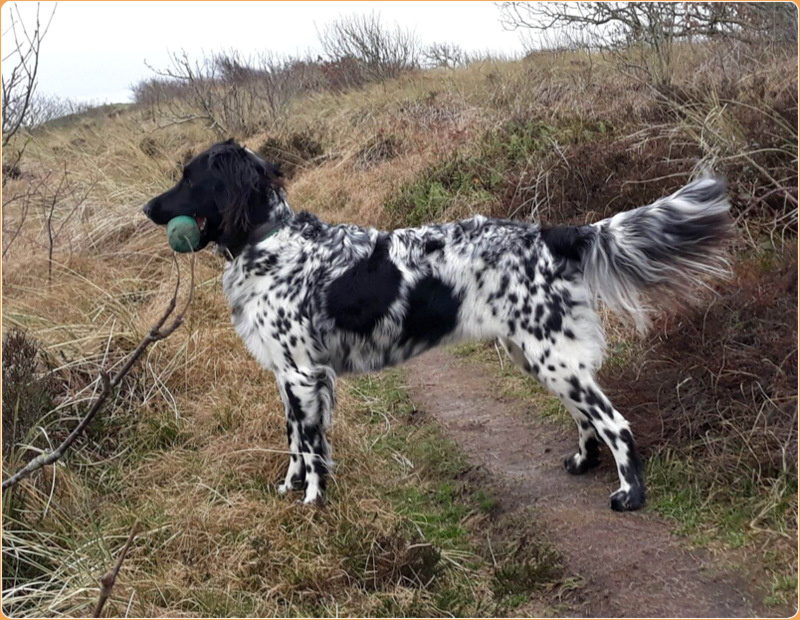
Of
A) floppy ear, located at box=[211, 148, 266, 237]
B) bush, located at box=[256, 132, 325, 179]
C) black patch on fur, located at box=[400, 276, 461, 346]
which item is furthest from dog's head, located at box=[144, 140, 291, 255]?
bush, located at box=[256, 132, 325, 179]

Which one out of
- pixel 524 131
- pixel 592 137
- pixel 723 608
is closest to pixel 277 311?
pixel 723 608

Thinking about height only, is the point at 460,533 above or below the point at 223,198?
below

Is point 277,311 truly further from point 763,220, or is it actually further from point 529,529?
point 763,220

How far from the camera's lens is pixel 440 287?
3928 mm

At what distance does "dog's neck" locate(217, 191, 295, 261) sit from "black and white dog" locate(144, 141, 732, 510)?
0.01 metres

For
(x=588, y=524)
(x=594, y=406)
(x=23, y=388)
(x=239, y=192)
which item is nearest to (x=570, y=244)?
(x=594, y=406)

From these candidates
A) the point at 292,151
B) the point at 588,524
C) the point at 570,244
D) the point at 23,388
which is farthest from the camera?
the point at 292,151

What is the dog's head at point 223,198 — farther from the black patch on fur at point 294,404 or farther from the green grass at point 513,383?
the green grass at point 513,383

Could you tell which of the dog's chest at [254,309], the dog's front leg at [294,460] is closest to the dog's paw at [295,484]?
the dog's front leg at [294,460]

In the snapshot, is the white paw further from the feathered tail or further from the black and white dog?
the feathered tail

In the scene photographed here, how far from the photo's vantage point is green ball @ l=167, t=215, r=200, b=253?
13.5 feet

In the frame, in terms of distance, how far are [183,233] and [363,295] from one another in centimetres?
106

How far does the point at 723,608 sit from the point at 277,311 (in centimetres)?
243

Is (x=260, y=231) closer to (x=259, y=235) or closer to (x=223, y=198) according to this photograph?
(x=259, y=235)
